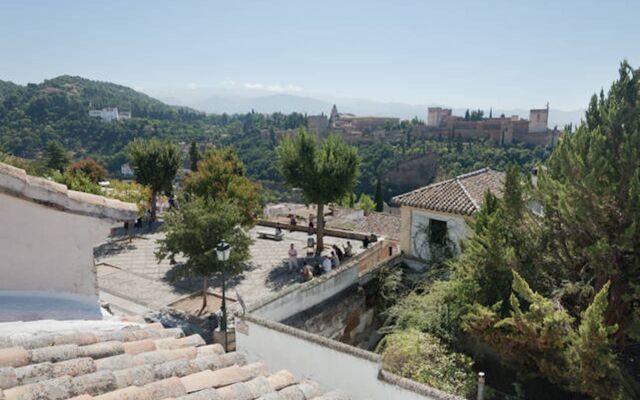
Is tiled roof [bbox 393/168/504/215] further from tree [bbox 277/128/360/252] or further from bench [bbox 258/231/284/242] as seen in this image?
bench [bbox 258/231/284/242]

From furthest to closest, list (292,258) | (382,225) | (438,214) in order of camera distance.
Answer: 1. (382,225)
2. (292,258)
3. (438,214)

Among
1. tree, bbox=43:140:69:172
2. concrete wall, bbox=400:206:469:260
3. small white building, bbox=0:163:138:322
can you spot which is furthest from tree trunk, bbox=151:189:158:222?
tree, bbox=43:140:69:172

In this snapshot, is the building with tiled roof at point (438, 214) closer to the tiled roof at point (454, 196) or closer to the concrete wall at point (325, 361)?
the tiled roof at point (454, 196)

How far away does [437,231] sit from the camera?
15695 mm

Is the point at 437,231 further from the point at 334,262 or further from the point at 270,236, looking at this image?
the point at 270,236

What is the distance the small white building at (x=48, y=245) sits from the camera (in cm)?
429

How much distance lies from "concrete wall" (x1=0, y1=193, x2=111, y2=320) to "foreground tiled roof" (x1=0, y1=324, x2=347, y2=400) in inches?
36.3

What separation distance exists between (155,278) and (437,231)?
33.3ft

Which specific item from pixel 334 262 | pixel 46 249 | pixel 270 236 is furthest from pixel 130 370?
pixel 270 236

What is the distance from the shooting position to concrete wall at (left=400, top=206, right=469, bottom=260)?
1511 cm

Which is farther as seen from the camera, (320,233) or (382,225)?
(382,225)

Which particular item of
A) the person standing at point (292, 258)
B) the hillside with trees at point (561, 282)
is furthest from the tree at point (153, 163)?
the hillside with trees at point (561, 282)

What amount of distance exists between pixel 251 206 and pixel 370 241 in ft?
18.6

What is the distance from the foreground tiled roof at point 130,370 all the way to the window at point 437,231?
38.2 feet
